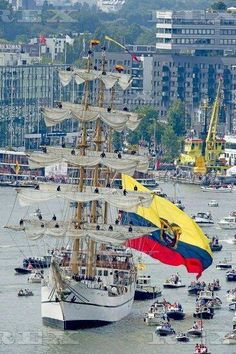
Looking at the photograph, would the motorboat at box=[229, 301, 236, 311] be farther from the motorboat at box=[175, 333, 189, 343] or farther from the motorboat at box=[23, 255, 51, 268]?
the motorboat at box=[23, 255, 51, 268]

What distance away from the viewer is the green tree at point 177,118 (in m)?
137

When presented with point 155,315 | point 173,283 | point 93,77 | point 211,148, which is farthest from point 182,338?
point 211,148

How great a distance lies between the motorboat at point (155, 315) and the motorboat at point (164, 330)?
29.9 inches

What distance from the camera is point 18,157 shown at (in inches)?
4754

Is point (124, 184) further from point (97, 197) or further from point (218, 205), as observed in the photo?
point (218, 205)

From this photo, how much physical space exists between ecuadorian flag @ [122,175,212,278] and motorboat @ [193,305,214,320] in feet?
4.64

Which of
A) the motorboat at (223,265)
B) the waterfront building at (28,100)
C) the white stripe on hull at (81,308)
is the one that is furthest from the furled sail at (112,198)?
the waterfront building at (28,100)

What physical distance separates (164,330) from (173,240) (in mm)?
5391

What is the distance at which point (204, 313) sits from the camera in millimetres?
71688

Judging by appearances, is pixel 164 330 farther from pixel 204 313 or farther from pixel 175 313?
pixel 204 313

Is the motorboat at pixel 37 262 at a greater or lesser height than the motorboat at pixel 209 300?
lesser

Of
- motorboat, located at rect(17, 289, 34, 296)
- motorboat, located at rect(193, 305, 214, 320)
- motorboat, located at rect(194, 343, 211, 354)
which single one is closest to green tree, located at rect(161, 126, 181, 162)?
motorboat, located at rect(17, 289, 34, 296)

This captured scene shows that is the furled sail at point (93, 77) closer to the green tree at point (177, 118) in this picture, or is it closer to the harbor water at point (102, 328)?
the harbor water at point (102, 328)

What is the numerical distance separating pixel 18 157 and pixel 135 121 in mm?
42784
